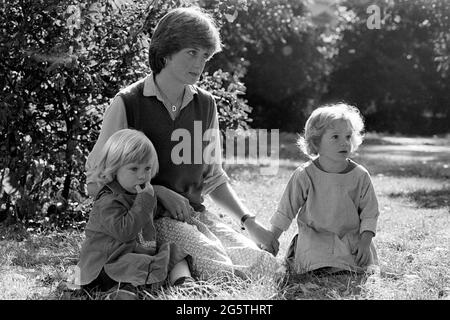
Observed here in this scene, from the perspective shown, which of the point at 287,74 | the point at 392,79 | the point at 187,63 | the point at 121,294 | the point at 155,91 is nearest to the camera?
the point at 121,294

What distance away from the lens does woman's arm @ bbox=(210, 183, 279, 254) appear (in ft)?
12.5

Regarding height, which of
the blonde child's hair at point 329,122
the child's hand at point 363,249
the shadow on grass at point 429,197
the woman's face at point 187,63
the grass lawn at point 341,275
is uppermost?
the woman's face at point 187,63

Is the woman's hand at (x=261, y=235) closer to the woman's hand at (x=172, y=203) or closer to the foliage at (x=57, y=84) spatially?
the woman's hand at (x=172, y=203)

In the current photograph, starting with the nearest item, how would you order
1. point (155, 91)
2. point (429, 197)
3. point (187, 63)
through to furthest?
point (187, 63), point (155, 91), point (429, 197)

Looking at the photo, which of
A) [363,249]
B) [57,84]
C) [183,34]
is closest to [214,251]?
[363,249]

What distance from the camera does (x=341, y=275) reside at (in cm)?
377

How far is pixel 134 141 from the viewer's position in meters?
3.36

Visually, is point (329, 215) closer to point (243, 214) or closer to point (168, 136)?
point (243, 214)

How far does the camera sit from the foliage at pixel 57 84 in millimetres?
5266

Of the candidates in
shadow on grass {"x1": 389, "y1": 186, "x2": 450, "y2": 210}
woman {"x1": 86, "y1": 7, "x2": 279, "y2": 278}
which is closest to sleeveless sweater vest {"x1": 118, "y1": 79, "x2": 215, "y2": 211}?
woman {"x1": 86, "y1": 7, "x2": 279, "y2": 278}

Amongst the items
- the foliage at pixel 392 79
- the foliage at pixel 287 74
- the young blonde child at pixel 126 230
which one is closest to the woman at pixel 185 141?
the young blonde child at pixel 126 230

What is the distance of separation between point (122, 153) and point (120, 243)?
412 millimetres
